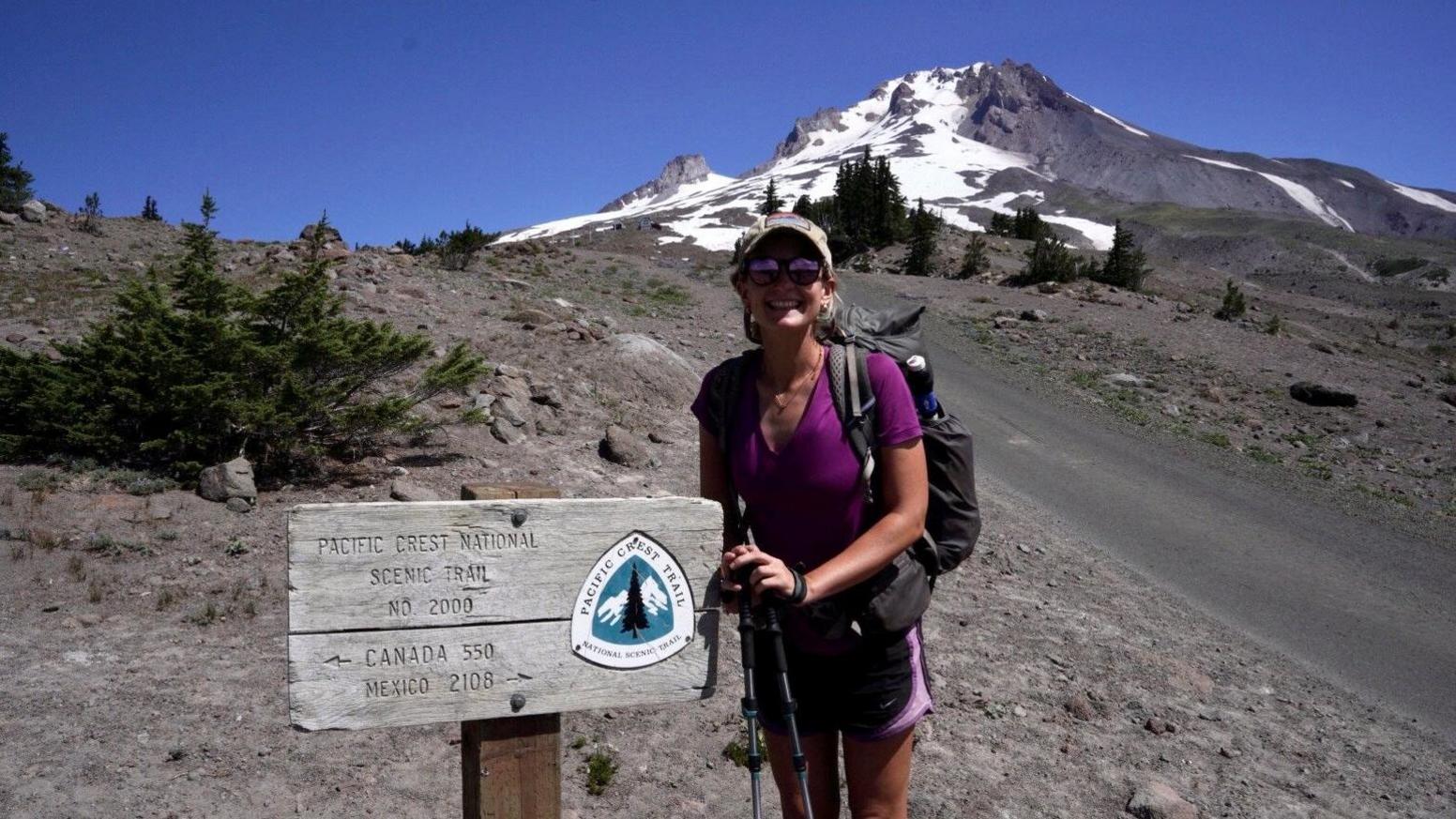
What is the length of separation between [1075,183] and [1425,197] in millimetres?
47725

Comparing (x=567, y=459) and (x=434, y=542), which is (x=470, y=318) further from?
(x=434, y=542)

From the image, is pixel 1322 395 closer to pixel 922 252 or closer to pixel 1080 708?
pixel 1080 708

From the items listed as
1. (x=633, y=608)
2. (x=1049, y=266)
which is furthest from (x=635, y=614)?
(x=1049, y=266)

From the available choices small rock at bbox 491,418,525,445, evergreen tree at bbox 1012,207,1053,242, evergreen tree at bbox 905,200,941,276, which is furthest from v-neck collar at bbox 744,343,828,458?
evergreen tree at bbox 1012,207,1053,242

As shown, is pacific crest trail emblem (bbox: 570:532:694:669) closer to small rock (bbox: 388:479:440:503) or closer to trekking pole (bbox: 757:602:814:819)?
trekking pole (bbox: 757:602:814:819)

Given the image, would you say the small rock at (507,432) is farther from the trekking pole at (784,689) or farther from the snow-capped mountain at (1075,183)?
the snow-capped mountain at (1075,183)

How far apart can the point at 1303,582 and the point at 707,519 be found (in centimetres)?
767

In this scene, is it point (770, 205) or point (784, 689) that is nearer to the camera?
point (784, 689)

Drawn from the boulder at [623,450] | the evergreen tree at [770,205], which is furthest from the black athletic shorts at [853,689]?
the boulder at [623,450]

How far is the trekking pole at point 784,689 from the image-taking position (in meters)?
2.14

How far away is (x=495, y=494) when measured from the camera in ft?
7.56

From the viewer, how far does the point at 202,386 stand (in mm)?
6664

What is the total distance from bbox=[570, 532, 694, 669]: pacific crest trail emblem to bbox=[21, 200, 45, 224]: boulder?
80.8ft

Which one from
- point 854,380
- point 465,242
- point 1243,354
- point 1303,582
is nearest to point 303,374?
point 854,380
